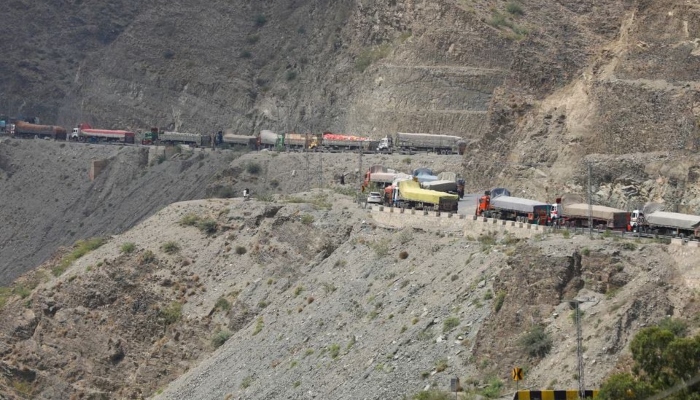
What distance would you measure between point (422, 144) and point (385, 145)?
2.17m

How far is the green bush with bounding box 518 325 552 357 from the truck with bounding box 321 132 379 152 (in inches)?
2206

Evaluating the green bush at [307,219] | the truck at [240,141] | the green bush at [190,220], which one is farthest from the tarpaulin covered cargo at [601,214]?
the truck at [240,141]

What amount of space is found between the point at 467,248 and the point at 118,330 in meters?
20.7

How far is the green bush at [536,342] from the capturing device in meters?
63.5

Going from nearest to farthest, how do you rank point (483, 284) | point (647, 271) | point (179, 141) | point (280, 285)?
1. point (647, 271)
2. point (483, 284)
3. point (280, 285)
4. point (179, 141)

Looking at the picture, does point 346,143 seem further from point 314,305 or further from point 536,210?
point 536,210

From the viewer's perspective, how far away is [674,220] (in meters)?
72.8

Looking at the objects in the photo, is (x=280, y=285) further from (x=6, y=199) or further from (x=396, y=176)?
(x=6, y=199)

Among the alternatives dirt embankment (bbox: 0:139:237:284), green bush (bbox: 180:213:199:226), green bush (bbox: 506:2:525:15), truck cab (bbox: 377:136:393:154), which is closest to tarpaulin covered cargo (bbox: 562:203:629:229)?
green bush (bbox: 180:213:199:226)

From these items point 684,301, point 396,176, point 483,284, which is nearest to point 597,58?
point 396,176

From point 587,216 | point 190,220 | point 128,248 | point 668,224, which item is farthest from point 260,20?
point 668,224

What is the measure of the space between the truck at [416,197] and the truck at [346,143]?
27.0 m

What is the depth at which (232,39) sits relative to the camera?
14575cm

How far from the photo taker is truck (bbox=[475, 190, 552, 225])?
7906cm
